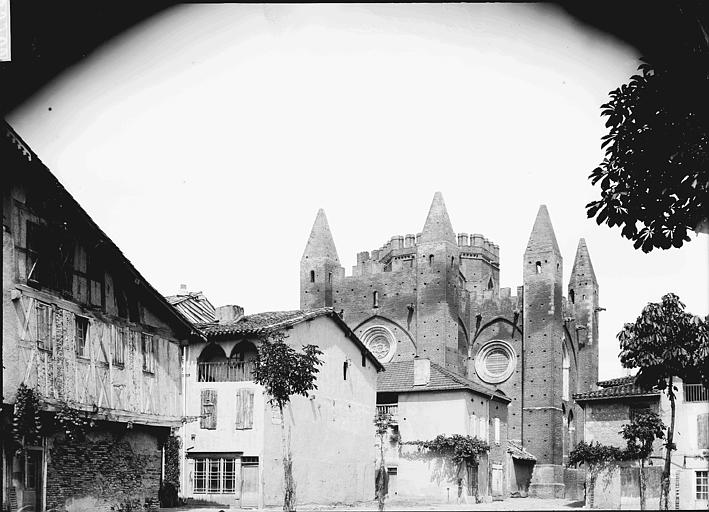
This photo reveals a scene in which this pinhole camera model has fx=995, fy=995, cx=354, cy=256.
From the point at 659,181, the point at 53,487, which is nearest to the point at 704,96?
Result: the point at 659,181

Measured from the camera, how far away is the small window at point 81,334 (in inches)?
607

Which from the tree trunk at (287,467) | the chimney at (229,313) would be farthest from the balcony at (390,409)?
the tree trunk at (287,467)

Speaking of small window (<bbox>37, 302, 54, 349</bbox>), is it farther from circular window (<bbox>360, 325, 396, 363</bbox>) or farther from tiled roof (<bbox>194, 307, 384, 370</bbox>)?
circular window (<bbox>360, 325, 396, 363</bbox>)

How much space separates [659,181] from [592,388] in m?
38.8

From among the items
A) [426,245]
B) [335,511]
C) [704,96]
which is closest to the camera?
[704,96]

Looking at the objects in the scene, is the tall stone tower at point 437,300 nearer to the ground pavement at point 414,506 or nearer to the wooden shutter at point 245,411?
the ground pavement at point 414,506

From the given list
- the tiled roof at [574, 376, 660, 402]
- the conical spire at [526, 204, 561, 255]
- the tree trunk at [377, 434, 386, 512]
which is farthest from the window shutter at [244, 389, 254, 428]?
the conical spire at [526, 204, 561, 255]

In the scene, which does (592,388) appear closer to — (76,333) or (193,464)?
(193,464)

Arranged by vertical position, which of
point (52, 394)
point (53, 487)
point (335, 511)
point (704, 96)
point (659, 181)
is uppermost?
point (704, 96)

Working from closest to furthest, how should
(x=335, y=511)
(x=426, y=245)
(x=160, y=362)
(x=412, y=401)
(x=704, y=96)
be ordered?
(x=704, y=96) < (x=160, y=362) < (x=335, y=511) < (x=412, y=401) < (x=426, y=245)

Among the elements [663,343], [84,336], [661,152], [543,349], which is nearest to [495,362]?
[543,349]

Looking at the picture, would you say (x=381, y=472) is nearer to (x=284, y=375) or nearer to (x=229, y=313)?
(x=229, y=313)

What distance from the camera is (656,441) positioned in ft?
76.3

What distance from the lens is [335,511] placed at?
2195cm
